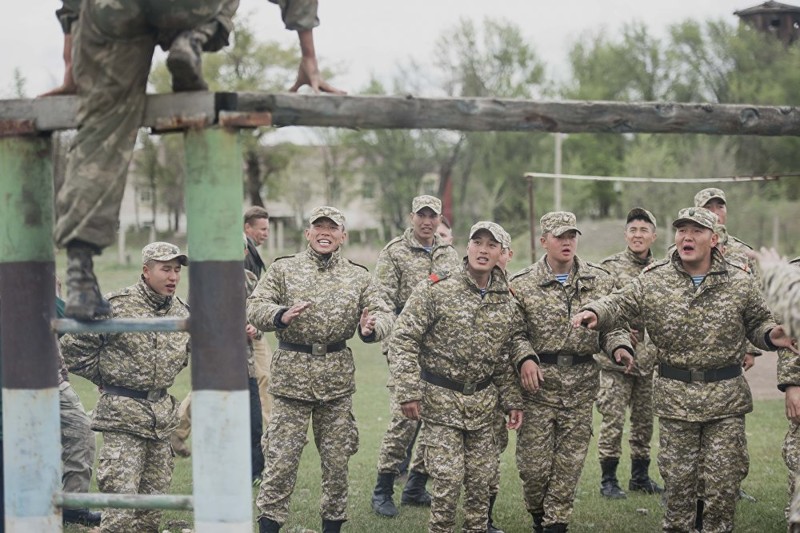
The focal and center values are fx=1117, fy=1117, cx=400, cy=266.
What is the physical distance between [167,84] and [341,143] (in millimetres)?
12524

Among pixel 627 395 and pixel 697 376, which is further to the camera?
pixel 627 395

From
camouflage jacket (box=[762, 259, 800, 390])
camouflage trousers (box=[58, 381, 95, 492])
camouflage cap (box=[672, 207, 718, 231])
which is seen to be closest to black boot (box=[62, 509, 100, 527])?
camouflage trousers (box=[58, 381, 95, 492])

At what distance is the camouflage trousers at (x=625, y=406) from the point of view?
9617 millimetres

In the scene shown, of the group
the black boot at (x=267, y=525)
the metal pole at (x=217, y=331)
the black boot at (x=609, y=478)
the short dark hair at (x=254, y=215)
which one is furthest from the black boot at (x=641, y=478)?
the metal pole at (x=217, y=331)

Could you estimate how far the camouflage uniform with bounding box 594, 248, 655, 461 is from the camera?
377 inches

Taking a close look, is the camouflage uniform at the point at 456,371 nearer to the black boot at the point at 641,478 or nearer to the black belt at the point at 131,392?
the black belt at the point at 131,392

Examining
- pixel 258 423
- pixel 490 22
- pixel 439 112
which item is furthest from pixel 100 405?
pixel 490 22

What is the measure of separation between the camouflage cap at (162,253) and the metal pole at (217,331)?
2.78 m

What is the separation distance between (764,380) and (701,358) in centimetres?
935

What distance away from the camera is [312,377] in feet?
25.0

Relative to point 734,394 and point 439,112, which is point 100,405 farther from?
point 734,394

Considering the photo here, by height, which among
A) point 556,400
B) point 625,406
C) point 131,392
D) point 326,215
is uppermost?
point 326,215

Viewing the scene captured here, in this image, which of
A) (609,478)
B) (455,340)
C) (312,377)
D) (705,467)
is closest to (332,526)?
(312,377)

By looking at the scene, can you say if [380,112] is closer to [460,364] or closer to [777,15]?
[460,364]
